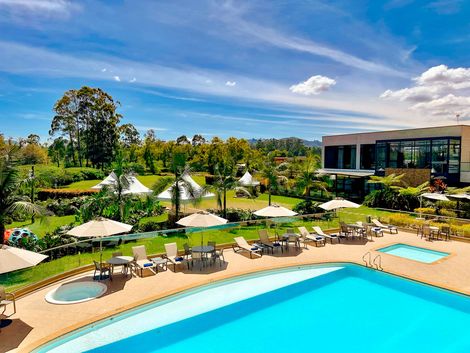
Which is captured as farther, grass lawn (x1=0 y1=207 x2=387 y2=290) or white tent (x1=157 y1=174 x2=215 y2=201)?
white tent (x1=157 y1=174 x2=215 y2=201)

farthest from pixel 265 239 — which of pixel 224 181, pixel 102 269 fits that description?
pixel 102 269

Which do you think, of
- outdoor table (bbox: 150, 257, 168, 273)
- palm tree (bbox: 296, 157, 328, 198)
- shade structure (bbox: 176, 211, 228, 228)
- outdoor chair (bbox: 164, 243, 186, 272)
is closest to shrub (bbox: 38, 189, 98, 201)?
palm tree (bbox: 296, 157, 328, 198)

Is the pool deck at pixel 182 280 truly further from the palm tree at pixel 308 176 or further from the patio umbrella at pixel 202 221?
the palm tree at pixel 308 176

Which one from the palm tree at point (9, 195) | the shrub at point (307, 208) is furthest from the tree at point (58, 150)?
the palm tree at point (9, 195)

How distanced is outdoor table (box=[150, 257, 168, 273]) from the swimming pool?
2.20 metres

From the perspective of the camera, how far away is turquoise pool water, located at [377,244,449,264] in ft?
47.3

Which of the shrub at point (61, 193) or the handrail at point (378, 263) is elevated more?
the shrub at point (61, 193)

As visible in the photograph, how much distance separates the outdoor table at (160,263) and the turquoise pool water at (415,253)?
1026 cm

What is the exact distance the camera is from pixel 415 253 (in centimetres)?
1520

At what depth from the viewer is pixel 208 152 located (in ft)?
203

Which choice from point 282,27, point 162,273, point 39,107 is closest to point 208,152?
point 39,107

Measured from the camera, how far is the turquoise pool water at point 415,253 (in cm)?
1440

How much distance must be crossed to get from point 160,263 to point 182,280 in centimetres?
122

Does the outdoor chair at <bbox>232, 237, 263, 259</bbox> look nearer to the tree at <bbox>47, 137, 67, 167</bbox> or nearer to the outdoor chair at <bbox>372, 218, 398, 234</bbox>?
the outdoor chair at <bbox>372, 218, 398, 234</bbox>
